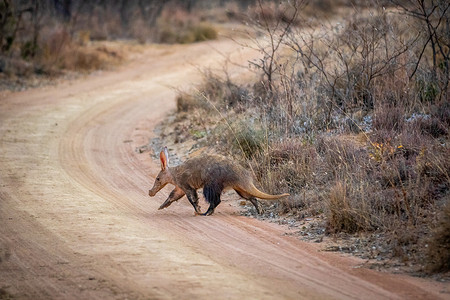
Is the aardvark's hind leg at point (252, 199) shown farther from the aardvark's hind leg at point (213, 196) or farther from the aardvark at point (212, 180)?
the aardvark's hind leg at point (213, 196)

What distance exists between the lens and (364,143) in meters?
9.50

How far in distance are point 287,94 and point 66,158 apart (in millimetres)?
4243

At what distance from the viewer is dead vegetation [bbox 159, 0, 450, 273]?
279 inches

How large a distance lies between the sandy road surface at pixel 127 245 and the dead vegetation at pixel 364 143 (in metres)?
0.63

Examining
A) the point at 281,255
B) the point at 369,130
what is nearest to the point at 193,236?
the point at 281,255

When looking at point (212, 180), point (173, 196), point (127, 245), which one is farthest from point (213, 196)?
point (127, 245)

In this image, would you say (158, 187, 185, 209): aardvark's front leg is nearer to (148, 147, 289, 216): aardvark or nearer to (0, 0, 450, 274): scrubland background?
(148, 147, 289, 216): aardvark

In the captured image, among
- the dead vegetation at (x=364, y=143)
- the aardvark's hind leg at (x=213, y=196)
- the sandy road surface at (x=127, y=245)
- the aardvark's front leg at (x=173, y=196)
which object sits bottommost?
the sandy road surface at (x=127, y=245)

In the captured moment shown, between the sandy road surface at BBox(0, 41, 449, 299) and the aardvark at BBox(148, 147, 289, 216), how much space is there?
0.90 ft

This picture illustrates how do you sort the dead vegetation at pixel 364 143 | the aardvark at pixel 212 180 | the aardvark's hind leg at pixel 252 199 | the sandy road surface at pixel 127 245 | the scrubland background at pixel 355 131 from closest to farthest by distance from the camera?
the sandy road surface at pixel 127 245
the dead vegetation at pixel 364 143
the scrubland background at pixel 355 131
the aardvark at pixel 212 180
the aardvark's hind leg at pixel 252 199

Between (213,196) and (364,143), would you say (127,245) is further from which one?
(364,143)

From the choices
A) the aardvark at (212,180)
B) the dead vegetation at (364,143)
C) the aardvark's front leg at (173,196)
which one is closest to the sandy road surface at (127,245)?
the aardvark's front leg at (173,196)

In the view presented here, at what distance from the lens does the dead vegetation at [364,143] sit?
7.08 meters

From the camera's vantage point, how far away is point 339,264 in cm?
641
